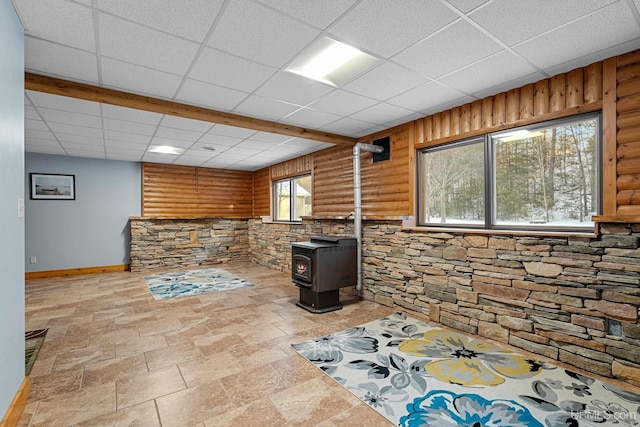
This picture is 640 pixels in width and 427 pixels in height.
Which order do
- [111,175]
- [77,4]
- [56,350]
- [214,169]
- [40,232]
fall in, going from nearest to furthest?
[77,4]
[56,350]
[40,232]
[111,175]
[214,169]

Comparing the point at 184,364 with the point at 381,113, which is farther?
the point at 381,113

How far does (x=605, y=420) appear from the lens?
6.49 ft

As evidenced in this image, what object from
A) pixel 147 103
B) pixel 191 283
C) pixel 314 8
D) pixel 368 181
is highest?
pixel 314 8

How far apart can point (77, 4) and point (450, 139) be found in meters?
3.70

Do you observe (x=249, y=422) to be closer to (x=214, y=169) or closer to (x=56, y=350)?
(x=56, y=350)

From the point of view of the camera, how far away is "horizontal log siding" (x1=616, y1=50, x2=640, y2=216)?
2.45 m

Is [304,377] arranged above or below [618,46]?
below

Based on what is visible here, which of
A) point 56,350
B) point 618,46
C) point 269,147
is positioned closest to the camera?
point 618,46

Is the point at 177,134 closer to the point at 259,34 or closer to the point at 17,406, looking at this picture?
the point at 259,34

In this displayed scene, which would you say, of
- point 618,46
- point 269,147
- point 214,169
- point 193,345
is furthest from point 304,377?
point 214,169

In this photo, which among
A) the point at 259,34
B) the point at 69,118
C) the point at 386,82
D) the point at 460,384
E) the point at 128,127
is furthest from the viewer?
the point at 128,127

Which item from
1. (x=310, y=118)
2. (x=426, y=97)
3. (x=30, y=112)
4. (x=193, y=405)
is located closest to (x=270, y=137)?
(x=310, y=118)

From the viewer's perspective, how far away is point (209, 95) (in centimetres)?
339

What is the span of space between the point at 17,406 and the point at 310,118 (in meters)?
3.84
